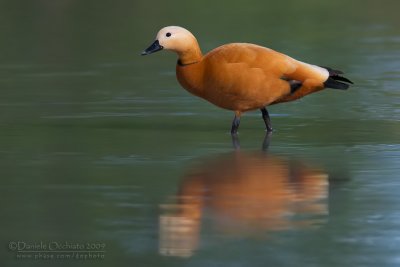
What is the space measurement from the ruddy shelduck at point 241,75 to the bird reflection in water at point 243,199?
1.18 m

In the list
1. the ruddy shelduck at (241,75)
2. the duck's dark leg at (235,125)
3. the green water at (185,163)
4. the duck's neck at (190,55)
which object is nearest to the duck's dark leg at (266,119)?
the ruddy shelduck at (241,75)

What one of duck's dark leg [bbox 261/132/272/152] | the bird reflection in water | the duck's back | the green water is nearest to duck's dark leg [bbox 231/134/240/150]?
the green water

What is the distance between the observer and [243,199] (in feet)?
25.3

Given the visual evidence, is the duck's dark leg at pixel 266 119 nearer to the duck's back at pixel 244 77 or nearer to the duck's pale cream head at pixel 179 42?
the duck's back at pixel 244 77

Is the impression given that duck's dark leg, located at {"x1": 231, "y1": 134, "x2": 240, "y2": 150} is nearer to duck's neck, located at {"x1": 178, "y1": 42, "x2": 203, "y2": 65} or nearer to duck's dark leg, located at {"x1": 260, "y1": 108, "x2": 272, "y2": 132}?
duck's dark leg, located at {"x1": 260, "y1": 108, "x2": 272, "y2": 132}

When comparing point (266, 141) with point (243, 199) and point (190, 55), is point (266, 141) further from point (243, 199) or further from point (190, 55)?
point (243, 199)

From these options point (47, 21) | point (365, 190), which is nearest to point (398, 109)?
point (365, 190)

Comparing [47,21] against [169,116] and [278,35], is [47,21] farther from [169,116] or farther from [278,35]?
[169,116]

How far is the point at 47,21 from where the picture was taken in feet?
65.5

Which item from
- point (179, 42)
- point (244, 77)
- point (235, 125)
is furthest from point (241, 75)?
point (179, 42)

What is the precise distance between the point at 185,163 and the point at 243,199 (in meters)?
1.43

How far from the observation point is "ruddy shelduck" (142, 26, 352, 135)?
10.4 m

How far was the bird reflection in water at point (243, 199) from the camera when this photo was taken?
693cm

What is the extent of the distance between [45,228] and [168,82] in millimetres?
6611
